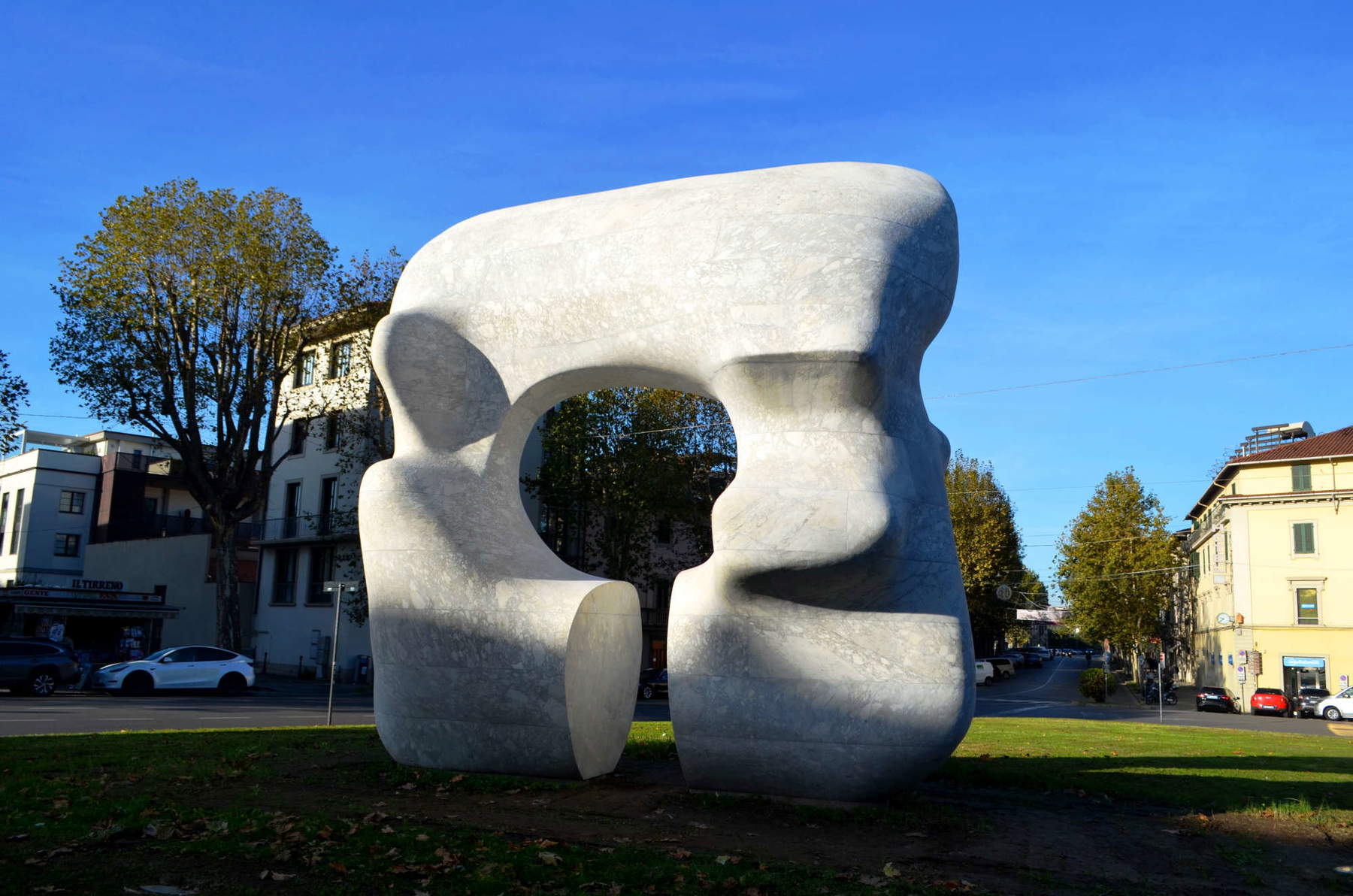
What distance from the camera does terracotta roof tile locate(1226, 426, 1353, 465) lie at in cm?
4572

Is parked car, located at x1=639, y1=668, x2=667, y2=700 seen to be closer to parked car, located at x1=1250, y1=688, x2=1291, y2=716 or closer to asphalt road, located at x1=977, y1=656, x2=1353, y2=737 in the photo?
asphalt road, located at x1=977, y1=656, x2=1353, y2=737

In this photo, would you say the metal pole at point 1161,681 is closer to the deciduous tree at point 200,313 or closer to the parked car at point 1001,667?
the parked car at point 1001,667

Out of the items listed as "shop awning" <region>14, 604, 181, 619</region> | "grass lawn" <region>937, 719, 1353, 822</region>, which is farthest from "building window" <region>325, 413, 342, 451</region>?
"grass lawn" <region>937, 719, 1353, 822</region>

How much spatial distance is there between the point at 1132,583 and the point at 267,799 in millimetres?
48354

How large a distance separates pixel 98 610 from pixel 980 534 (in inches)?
1362

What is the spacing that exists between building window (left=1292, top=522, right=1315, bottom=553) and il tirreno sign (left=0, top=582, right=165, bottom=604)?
47.1 meters

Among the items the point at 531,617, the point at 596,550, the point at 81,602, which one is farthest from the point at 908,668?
the point at 81,602

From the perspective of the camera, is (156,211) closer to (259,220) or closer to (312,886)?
(259,220)

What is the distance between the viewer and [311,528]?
40.0 meters

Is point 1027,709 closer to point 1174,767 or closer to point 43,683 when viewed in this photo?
point 1174,767

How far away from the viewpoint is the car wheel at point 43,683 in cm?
2669

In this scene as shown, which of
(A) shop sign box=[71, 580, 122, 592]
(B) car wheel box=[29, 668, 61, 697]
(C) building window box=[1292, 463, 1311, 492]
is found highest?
(C) building window box=[1292, 463, 1311, 492]

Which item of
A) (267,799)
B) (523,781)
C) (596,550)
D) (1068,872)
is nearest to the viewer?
(1068,872)

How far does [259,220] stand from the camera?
28.3 m
